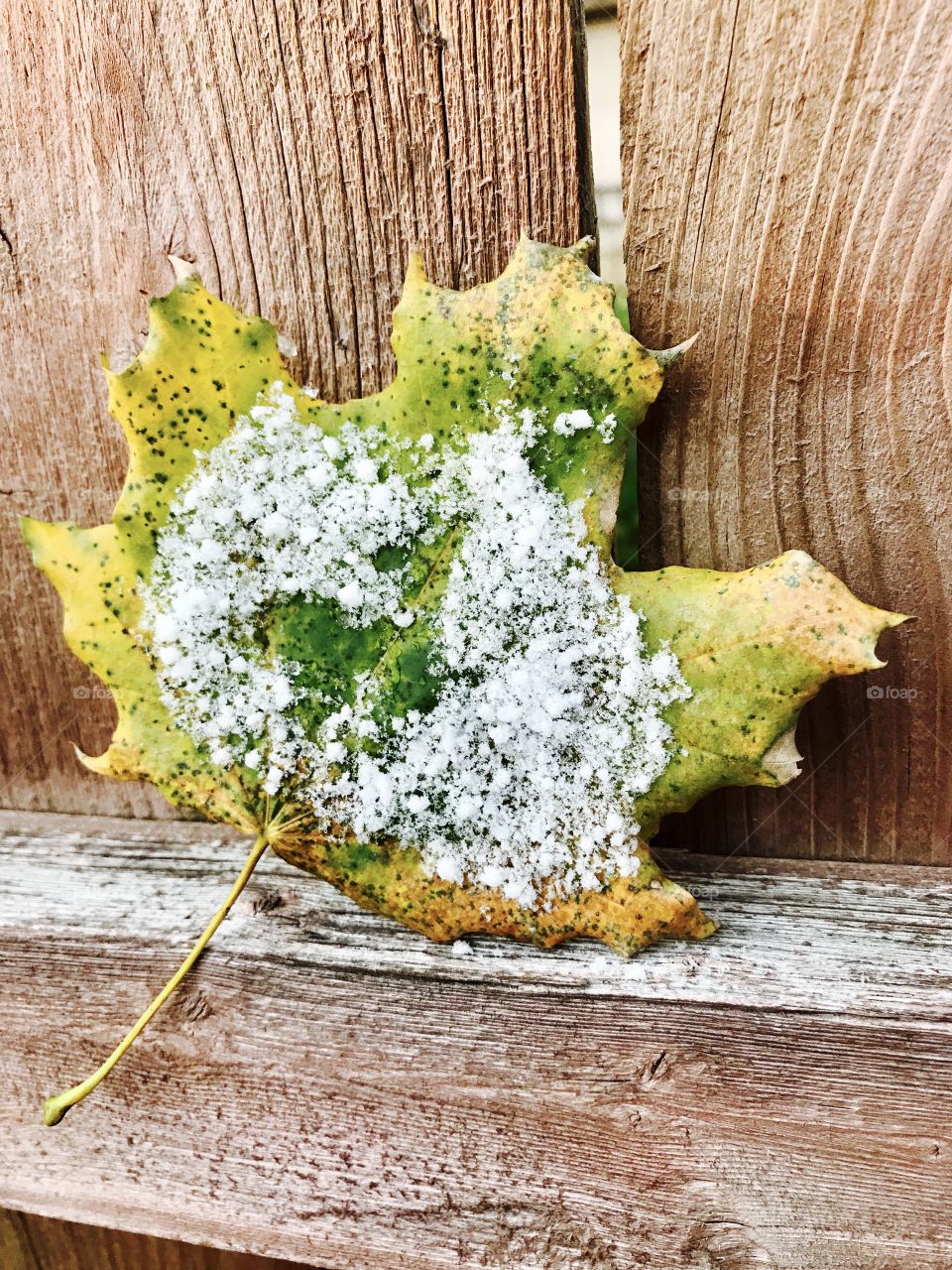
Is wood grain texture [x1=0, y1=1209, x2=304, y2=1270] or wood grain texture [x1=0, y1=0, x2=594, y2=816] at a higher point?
wood grain texture [x1=0, y1=0, x2=594, y2=816]

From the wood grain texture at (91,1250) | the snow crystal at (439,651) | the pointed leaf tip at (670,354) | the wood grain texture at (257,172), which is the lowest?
the wood grain texture at (91,1250)

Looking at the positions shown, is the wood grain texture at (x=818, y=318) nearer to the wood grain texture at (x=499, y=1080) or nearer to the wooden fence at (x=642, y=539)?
the wooden fence at (x=642, y=539)

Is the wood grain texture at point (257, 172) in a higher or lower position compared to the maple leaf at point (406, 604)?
higher

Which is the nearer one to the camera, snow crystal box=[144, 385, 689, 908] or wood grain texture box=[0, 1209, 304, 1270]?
snow crystal box=[144, 385, 689, 908]

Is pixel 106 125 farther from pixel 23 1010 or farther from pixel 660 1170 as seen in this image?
pixel 660 1170

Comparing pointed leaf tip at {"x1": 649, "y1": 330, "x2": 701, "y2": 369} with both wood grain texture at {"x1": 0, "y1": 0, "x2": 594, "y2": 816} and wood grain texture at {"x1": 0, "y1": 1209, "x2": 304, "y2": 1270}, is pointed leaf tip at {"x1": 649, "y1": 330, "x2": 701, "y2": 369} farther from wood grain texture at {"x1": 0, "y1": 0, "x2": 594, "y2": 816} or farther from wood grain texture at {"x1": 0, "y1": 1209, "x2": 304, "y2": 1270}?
wood grain texture at {"x1": 0, "y1": 1209, "x2": 304, "y2": 1270}

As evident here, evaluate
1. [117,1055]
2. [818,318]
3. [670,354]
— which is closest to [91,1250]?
[117,1055]

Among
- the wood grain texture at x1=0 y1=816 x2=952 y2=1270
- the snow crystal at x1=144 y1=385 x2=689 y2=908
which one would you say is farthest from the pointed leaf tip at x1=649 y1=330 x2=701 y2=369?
the wood grain texture at x1=0 y1=816 x2=952 y2=1270

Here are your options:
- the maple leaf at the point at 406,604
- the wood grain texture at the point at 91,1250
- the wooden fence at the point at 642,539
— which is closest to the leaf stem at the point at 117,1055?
the maple leaf at the point at 406,604
